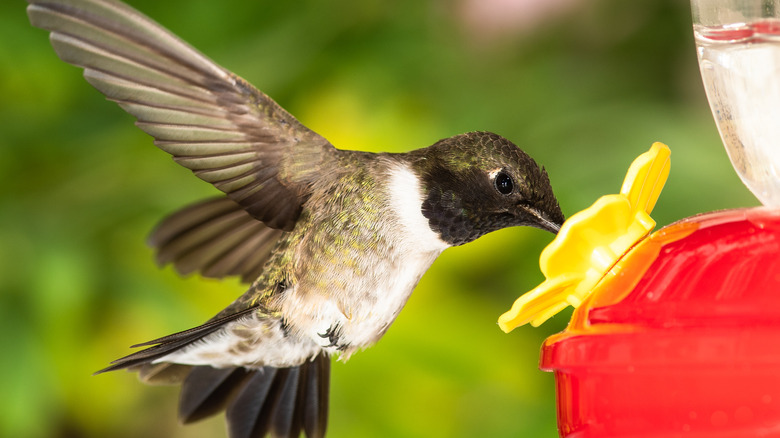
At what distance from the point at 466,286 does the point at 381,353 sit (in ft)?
1.13

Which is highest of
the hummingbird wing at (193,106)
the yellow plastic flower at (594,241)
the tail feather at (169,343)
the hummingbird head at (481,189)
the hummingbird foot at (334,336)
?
the hummingbird wing at (193,106)

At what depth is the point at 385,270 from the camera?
1.27 meters

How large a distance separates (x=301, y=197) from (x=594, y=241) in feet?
1.72

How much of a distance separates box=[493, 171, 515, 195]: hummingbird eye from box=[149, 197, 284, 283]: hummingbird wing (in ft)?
1.76

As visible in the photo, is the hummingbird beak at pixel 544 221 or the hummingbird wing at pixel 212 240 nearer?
the hummingbird beak at pixel 544 221

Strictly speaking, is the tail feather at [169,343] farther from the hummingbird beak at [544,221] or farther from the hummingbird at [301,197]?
the hummingbird beak at [544,221]

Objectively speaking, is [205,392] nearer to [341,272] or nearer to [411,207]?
[341,272]

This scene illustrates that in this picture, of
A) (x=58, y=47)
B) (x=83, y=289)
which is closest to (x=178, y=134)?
(x=58, y=47)

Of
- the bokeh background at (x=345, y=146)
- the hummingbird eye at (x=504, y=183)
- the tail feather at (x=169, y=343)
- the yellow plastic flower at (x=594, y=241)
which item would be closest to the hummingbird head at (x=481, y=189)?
the hummingbird eye at (x=504, y=183)

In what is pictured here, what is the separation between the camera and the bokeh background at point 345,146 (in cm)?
240

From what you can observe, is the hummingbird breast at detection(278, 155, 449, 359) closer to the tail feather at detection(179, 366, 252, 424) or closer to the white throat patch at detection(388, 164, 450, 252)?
the white throat patch at detection(388, 164, 450, 252)

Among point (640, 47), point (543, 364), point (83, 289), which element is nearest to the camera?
point (543, 364)

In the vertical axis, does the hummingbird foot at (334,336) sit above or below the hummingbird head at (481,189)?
below

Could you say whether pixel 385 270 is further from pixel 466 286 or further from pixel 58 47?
pixel 466 286
